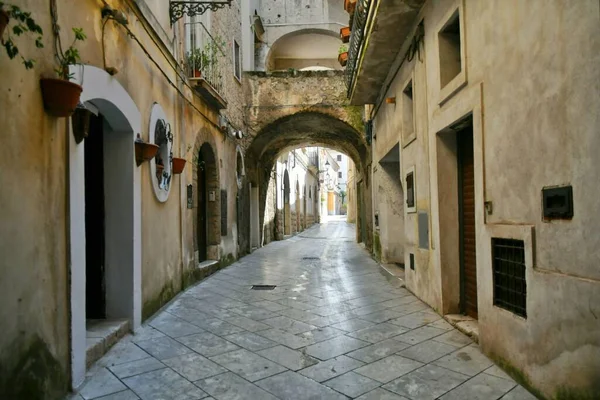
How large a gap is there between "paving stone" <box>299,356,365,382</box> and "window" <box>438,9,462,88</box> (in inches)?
127

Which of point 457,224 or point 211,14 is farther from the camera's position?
point 211,14

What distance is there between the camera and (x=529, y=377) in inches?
117

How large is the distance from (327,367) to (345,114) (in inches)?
380

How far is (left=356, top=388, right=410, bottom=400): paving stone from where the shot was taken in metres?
2.98

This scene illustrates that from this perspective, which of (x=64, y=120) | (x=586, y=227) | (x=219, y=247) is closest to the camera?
(x=586, y=227)

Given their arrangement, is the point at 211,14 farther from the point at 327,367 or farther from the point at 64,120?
the point at 327,367

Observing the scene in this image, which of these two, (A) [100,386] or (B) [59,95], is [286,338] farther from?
(B) [59,95]

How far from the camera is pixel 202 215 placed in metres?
9.53

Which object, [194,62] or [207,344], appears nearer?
[207,344]

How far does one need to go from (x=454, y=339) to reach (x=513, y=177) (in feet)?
6.05

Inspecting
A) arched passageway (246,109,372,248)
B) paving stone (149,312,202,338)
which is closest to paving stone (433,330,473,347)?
paving stone (149,312,202,338)

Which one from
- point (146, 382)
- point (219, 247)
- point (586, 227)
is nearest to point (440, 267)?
point (586, 227)

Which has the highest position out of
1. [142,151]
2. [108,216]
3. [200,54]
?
[200,54]

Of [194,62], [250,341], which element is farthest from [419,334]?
[194,62]
